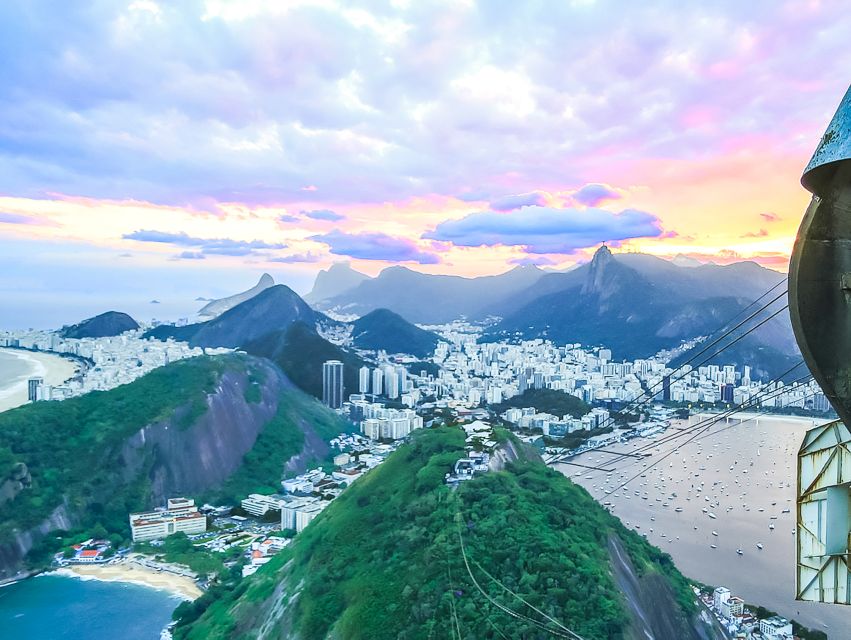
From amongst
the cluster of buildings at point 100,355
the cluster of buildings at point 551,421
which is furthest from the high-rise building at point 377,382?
the cluster of buildings at point 100,355

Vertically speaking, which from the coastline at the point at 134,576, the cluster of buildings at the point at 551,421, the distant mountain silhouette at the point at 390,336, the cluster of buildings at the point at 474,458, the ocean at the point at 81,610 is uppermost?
the distant mountain silhouette at the point at 390,336

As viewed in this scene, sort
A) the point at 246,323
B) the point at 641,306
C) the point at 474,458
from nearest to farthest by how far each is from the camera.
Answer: the point at 474,458, the point at 246,323, the point at 641,306

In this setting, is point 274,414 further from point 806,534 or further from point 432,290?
point 432,290

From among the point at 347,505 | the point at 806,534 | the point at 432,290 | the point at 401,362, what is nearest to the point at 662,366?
the point at 401,362

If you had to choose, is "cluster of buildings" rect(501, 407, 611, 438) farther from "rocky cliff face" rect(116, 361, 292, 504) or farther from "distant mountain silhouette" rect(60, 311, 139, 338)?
"distant mountain silhouette" rect(60, 311, 139, 338)

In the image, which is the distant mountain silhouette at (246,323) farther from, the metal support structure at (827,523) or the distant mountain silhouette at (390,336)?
the metal support structure at (827,523)

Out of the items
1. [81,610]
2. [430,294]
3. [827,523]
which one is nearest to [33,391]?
[81,610]

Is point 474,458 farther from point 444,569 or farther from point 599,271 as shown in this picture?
point 599,271
